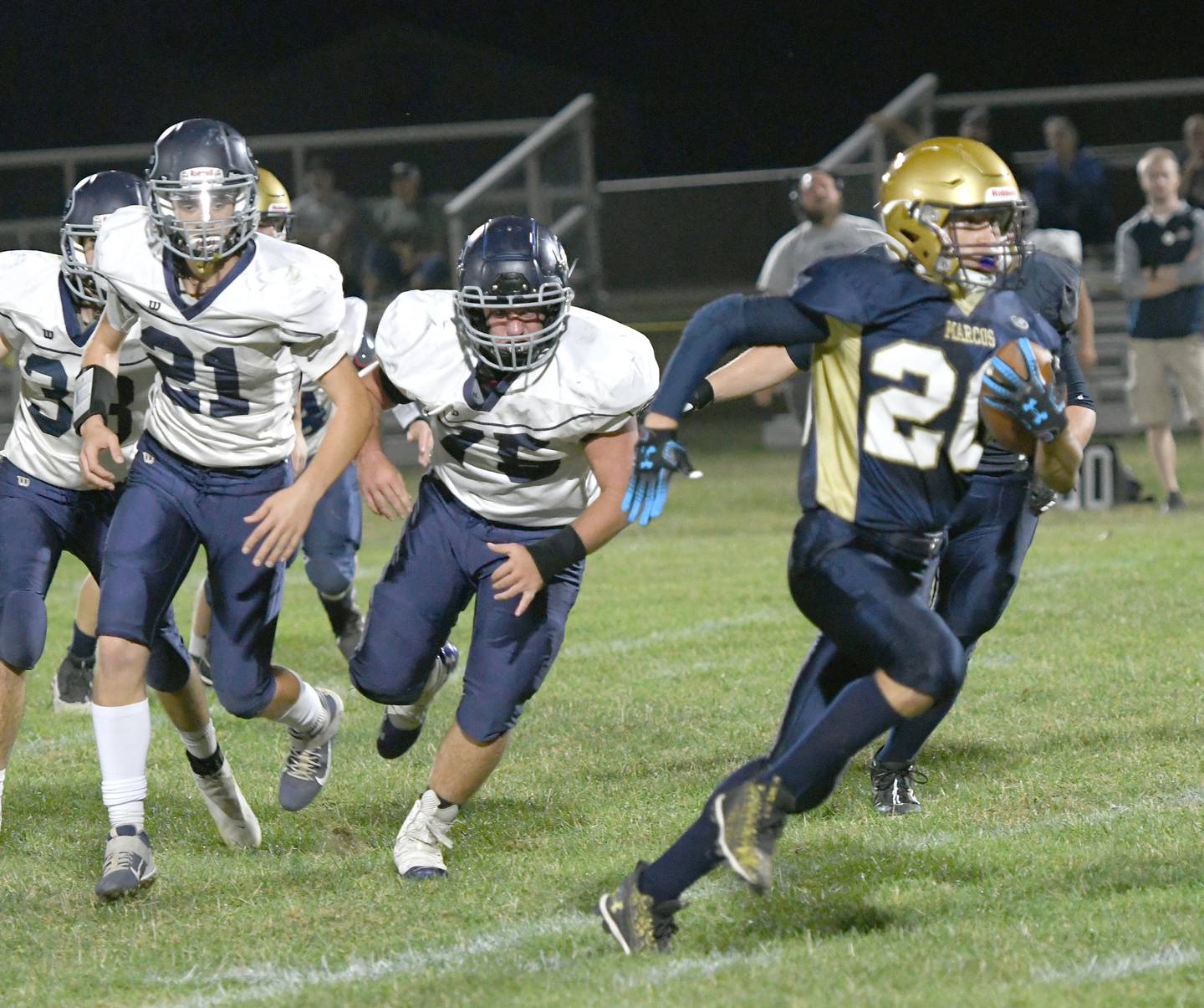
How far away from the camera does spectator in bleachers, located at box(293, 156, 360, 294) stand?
12820 mm

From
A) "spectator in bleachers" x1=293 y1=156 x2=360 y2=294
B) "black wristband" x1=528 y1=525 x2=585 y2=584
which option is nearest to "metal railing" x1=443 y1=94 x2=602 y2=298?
"spectator in bleachers" x1=293 y1=156 x2=360 y2=294

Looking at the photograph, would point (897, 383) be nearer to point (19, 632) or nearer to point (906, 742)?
point (906, 742)

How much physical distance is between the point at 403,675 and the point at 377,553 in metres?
5.12

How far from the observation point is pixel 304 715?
14.0 feet

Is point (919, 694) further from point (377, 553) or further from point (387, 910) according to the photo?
point (377, 553)

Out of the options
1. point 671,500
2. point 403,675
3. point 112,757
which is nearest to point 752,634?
point 403,675

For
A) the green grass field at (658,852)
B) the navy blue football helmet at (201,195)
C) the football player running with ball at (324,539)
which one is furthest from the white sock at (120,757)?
the football player running with ball at (324,539)

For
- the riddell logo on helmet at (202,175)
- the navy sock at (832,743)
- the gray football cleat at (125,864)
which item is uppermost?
the riddell logo on helmet at (202,175)

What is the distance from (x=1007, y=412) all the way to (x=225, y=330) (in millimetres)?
1688

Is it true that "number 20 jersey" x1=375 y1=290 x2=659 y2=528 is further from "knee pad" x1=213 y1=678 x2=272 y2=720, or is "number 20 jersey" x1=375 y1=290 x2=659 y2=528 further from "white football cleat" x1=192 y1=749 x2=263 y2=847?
"white football cleat" x1=192 y1=749 x2=263 y2=847

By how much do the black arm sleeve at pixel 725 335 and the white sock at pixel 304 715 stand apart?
1469mm

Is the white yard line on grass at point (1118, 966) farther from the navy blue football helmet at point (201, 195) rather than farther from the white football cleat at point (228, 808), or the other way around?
the navy blue football helmet at point (201, 195)

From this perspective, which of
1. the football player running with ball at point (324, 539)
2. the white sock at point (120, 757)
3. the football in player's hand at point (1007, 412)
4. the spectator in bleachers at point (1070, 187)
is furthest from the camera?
the spectator in bleachers at point (1070, 187)

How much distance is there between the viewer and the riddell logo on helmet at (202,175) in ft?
12.5
